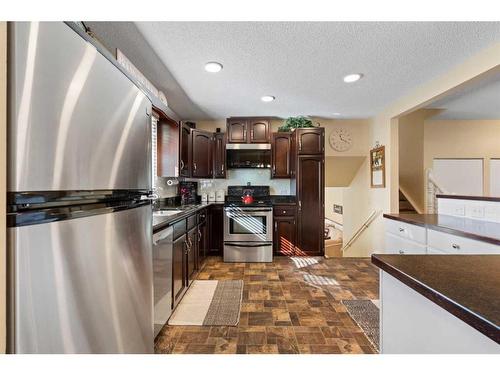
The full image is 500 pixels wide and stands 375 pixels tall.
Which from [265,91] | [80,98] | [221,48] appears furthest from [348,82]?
[80,98]

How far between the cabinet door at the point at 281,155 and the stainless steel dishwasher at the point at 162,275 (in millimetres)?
2502

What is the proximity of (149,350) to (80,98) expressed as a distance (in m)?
1.30

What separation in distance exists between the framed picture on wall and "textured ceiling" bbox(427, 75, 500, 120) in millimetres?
1035

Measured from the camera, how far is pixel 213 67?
2404mm

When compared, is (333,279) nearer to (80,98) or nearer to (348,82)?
(348,82)

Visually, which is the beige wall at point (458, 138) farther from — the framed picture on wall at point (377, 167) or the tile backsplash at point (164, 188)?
the tile backsplash at point (164, 188)

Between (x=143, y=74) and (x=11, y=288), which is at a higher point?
(x=143, y=74)

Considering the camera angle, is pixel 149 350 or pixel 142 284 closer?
pixel 142 284

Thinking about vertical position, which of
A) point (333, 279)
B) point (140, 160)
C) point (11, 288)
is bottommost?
point (333, 279)

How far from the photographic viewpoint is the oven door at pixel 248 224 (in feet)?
12.2

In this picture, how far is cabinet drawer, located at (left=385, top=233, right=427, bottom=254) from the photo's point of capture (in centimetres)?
206

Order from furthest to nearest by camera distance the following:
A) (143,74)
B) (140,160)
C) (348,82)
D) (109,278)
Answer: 1. (348,82)
2. (143,74)
3. (140,160)
4. (109,278)

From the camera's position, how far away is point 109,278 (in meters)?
0.90
